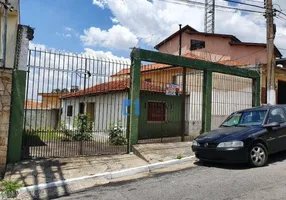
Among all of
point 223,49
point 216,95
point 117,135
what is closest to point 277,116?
point 216,95

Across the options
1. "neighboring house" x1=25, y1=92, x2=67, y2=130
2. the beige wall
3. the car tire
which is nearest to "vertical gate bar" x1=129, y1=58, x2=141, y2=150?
"neighboring house" x1=25, y1=92, x2=67, y2=130

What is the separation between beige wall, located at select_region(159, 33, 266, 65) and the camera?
23.3m

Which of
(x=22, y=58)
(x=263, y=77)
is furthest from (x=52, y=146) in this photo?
(x=263, y=77)

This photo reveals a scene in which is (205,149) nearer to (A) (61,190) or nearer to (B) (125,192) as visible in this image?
(B) (125,192)

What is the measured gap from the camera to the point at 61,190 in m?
6.02

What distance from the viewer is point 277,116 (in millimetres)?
8344

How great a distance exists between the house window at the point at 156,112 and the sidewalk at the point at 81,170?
3293mm

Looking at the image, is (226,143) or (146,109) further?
(146,109)

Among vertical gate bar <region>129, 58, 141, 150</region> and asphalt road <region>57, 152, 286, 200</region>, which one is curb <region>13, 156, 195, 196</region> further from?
vertical gate bar <region>129, 58, 141, 150</region>

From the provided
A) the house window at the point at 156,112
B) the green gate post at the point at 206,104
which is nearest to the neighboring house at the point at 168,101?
the house window at the point at 156,112

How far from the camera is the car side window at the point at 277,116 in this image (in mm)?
8151

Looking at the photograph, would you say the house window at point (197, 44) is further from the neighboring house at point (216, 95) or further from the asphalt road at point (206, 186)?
the asphalt road at point (206, 186)

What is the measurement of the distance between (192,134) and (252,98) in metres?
3.70

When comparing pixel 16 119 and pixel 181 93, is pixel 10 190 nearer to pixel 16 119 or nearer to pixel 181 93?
pixel 16 119
